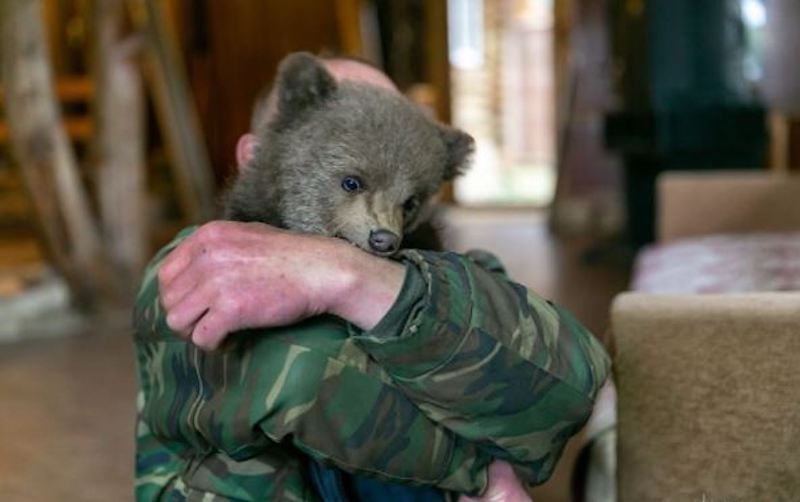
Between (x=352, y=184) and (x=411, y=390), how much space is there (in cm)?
22

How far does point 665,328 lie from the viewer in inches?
49.2

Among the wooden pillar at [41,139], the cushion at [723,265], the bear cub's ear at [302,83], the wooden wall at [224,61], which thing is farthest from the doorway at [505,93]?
→ the bear cub's ear at [302,83]

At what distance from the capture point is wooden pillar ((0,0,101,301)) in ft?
13.1

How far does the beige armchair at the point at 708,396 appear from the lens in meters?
1.22

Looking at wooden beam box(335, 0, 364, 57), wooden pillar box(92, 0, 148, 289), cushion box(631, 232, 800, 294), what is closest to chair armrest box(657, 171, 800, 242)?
cushion box(631, 232, 800, 294)

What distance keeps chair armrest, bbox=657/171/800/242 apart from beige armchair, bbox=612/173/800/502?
71.9 inches

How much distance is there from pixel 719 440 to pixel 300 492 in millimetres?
466

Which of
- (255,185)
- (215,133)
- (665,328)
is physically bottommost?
(215,133)

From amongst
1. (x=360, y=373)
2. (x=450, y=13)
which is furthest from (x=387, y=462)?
(x=450, y=13)

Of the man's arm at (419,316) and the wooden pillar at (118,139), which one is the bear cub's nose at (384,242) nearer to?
the man's arm at (419,316)

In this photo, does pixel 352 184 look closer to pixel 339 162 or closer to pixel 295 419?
pixel 339 162

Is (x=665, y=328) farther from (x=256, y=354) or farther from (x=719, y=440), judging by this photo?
(x=256, y=354)

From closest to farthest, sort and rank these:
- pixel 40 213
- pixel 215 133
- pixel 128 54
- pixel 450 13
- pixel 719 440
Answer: pixel 719 440
pixel 40 213
pixel 128 54
pixel 215 133
pixel 450 13

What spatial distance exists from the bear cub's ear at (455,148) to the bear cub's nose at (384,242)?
0.21m
